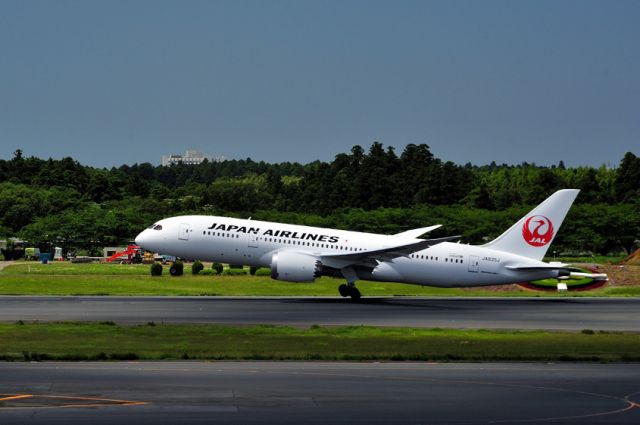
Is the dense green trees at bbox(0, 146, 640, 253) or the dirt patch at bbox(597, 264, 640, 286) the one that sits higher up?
the dense green trees at bbox(0, 146, 640, 253)

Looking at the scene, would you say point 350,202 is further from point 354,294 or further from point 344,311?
point 344,311

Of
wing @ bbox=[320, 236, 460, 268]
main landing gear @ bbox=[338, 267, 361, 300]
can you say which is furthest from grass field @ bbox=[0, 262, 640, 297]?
wing @ bbox=[320, 236, 460, 268]

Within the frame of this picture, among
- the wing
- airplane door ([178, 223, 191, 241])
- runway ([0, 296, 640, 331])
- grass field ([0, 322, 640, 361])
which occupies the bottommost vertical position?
grass field ([0, 322, 640, 361])

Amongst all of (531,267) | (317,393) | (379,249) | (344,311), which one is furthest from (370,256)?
(317,393)

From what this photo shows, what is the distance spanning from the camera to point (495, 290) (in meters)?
70.3

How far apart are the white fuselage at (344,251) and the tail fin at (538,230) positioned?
524 mm

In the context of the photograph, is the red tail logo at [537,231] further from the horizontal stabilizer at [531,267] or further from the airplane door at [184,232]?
the airplane door at [184,232]

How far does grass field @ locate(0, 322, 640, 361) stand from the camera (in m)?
32.2

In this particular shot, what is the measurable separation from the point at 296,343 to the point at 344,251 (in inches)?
922

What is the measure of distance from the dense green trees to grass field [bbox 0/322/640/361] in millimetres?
79546

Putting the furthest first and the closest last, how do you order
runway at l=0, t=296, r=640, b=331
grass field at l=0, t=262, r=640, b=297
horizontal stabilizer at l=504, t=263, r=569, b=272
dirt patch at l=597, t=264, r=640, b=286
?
dirt patch at l=597, t=264, r=640, b=286, grass field at l=0, t=262, r=640, b=297, horizontal stabilizer at l=504, t=263, r=569, b=272, runway at l=0, t=296, r=640, b=331

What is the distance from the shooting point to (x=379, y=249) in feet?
191

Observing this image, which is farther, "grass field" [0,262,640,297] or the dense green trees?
the dense green trees

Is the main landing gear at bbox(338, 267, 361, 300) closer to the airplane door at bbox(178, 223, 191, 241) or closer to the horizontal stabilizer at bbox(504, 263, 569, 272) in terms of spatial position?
the horizontal stabilizer at bbox(504, 263, 569, 272)
